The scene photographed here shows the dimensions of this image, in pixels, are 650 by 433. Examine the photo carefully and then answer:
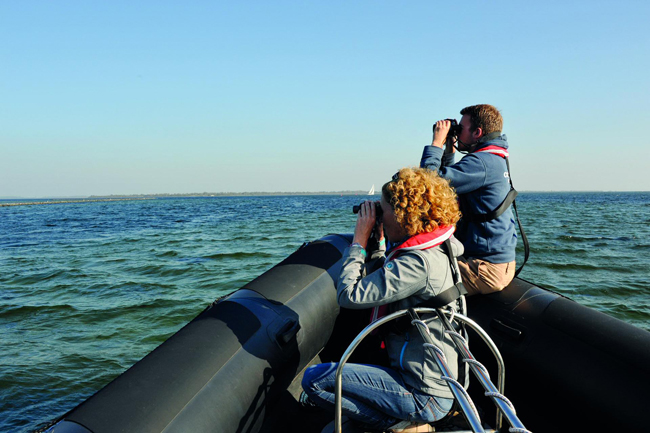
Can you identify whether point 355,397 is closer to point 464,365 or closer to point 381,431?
point 381,431

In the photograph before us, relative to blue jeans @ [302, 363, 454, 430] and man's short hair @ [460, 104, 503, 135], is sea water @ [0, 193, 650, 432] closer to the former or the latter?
blue jeans @ [302, 363, 454, 430]

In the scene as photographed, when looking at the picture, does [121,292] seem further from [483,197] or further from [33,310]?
[483,197]

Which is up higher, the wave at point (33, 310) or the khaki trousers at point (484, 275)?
the khaki trousers at point (484, 275)

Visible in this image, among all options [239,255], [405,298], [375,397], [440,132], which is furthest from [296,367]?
[239,255]

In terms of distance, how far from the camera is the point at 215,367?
→ 2.05 m

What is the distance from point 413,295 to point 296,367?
128 cm

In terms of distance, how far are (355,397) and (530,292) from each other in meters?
1.55

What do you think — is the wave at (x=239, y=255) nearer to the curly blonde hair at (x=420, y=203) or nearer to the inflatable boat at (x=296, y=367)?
the inflatable boat at (x=296, y=367)

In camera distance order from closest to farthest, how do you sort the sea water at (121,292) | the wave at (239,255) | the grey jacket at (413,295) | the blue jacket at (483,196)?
the grey jacket at (413,295)
the blue jacket at (483,196)
the sea water at (121,292)
the wave at (239,255)

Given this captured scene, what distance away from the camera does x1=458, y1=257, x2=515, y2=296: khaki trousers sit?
2619mm

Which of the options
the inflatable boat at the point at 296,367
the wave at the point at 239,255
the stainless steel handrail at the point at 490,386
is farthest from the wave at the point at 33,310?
the stainless steel handrail at the point at 490,386

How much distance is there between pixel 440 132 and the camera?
2.71 meters

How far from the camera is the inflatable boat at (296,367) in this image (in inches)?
71.4

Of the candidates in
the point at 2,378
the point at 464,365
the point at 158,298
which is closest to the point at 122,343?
the point at 2,378
